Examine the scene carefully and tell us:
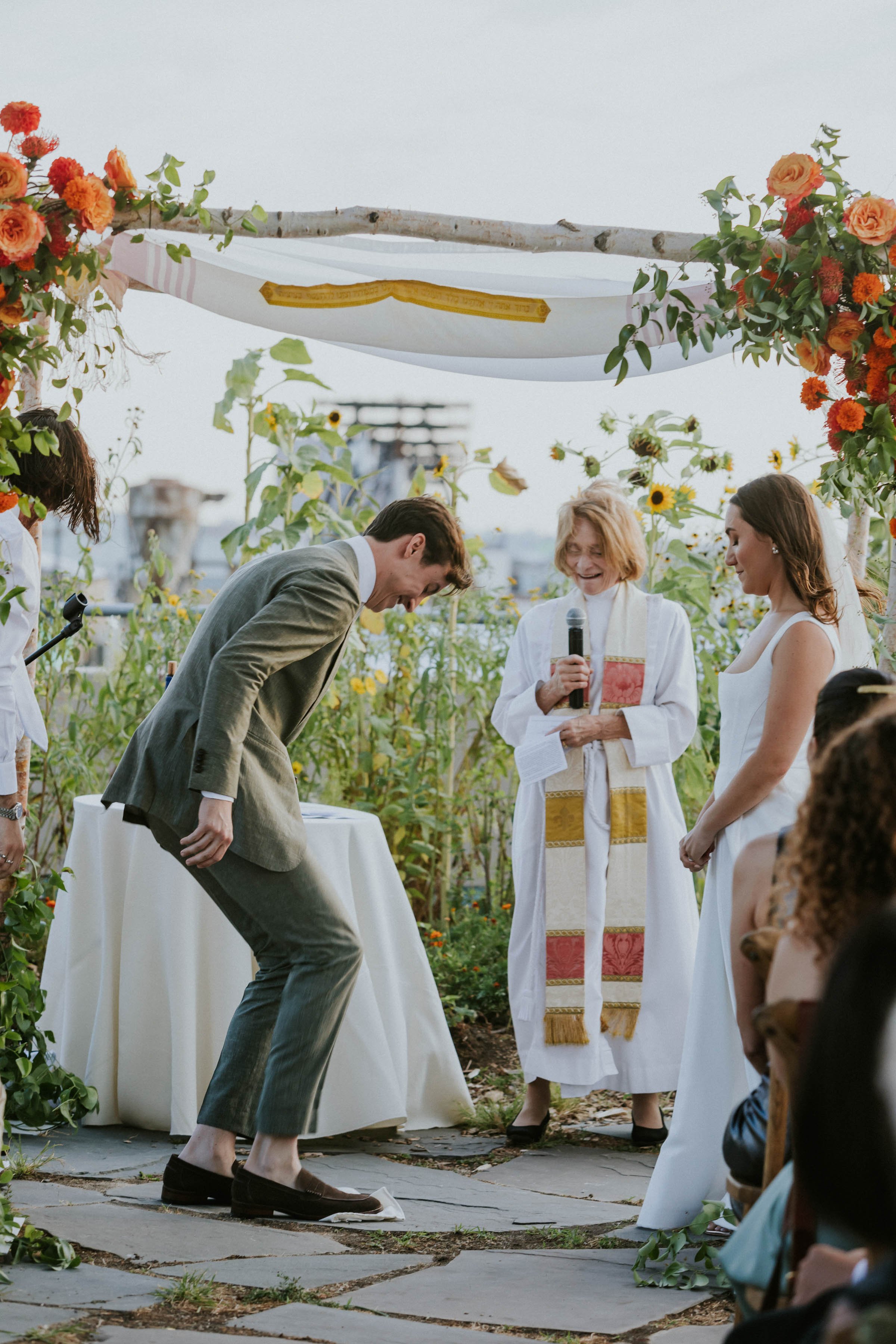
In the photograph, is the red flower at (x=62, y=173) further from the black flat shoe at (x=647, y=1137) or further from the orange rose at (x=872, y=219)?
the black flat shoe at (x=647, y=1137)

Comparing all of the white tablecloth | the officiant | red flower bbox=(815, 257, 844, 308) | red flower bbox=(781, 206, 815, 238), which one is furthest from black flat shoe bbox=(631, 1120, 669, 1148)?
red flower bbox=(781, 206, 815, 238)

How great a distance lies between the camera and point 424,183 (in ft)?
12.3

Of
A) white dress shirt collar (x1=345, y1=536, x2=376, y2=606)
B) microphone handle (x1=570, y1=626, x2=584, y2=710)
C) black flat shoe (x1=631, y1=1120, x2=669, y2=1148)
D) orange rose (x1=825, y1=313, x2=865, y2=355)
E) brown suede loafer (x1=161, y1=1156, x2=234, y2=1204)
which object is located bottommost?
black flat shoe (x1=631, y1=1120, x2=669, y2=1148)

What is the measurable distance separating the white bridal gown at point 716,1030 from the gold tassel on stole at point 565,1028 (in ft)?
2.80

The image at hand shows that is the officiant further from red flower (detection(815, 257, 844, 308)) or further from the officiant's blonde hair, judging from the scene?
red flower (detection(815, 257, 844, 308))

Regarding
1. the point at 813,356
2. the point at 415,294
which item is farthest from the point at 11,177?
the point at 813,356

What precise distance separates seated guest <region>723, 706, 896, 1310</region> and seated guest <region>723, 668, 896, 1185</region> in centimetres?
30

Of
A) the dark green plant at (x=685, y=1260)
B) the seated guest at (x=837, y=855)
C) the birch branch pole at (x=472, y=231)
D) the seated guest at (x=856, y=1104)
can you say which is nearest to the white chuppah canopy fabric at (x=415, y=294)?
the birch branch pole at (x=472, y=231)

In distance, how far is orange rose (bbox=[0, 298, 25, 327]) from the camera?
2545 mm

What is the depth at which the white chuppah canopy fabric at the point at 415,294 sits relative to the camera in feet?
11.3

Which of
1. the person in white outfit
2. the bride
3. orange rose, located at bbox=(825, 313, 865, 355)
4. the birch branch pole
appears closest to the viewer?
the person in white outfit

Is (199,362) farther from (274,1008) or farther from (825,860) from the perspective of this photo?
(825,860)

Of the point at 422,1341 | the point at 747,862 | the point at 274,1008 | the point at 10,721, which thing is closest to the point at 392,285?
the point at 10,721

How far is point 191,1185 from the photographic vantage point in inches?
118
